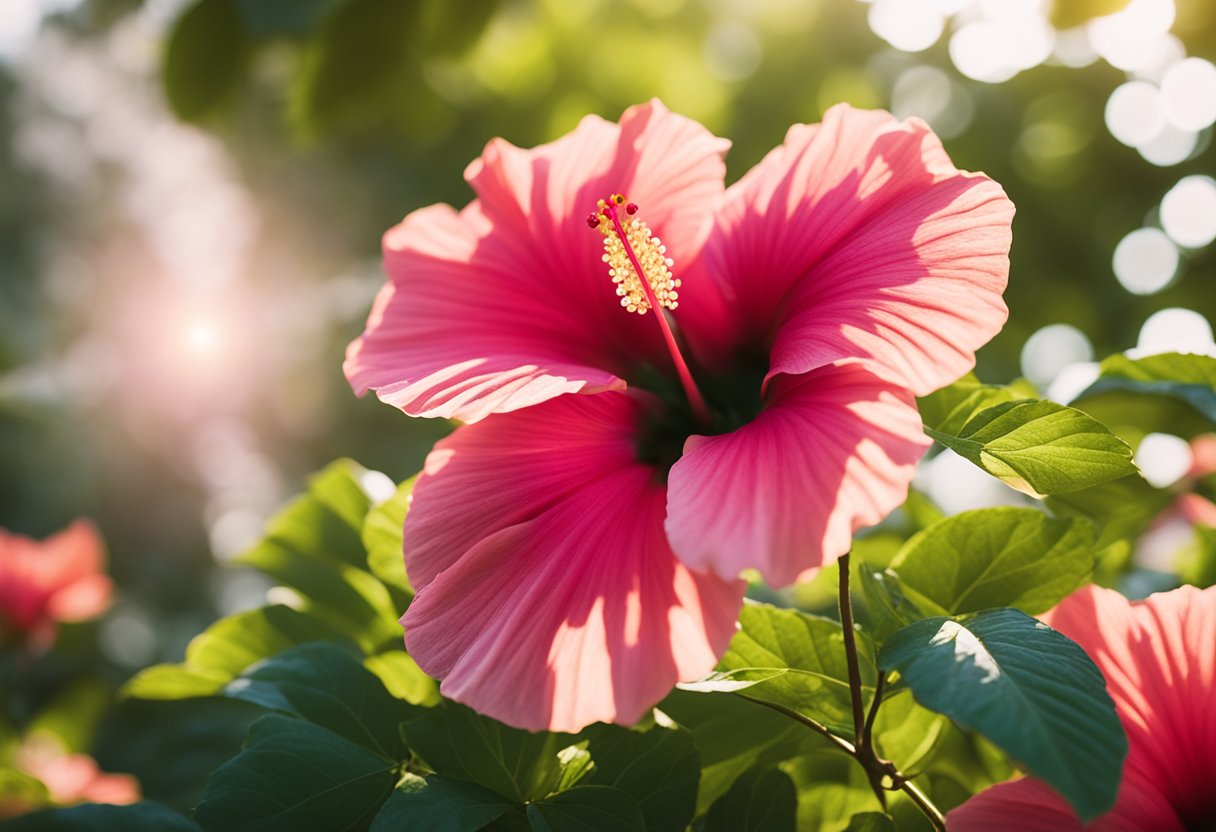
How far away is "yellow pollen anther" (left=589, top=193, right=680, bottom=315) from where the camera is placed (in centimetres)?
66

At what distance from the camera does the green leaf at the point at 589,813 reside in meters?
0.49

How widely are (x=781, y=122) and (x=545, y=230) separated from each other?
5.13 feet

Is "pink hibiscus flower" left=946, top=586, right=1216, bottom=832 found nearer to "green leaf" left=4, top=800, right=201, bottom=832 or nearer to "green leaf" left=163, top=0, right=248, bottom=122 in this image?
"green leaf" left=4, top=800, right=201, bottom=832

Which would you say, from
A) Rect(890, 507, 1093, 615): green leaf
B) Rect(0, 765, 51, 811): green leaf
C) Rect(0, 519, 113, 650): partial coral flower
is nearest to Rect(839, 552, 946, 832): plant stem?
Rect(890, 507, 1093, 615): green leaf

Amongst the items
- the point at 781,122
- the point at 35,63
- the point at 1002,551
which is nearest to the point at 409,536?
the point at 1002,551

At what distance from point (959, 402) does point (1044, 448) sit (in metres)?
0.12

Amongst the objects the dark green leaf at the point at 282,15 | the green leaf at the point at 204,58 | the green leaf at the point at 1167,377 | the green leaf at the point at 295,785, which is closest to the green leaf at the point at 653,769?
the green leaf at the point at 295,785

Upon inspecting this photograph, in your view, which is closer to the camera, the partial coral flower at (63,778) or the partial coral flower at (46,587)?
the partial coral flower at (63,778)

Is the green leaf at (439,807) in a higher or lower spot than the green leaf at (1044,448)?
lower

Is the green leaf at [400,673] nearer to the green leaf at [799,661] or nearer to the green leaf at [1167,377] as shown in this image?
the green leaf at [799,661]

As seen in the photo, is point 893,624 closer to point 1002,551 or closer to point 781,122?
point 1002,551

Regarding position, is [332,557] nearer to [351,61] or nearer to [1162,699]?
[1162,699]

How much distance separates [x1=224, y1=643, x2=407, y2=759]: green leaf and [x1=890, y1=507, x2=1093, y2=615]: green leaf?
327 mm

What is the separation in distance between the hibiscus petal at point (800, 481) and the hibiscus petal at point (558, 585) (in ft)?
0.10
